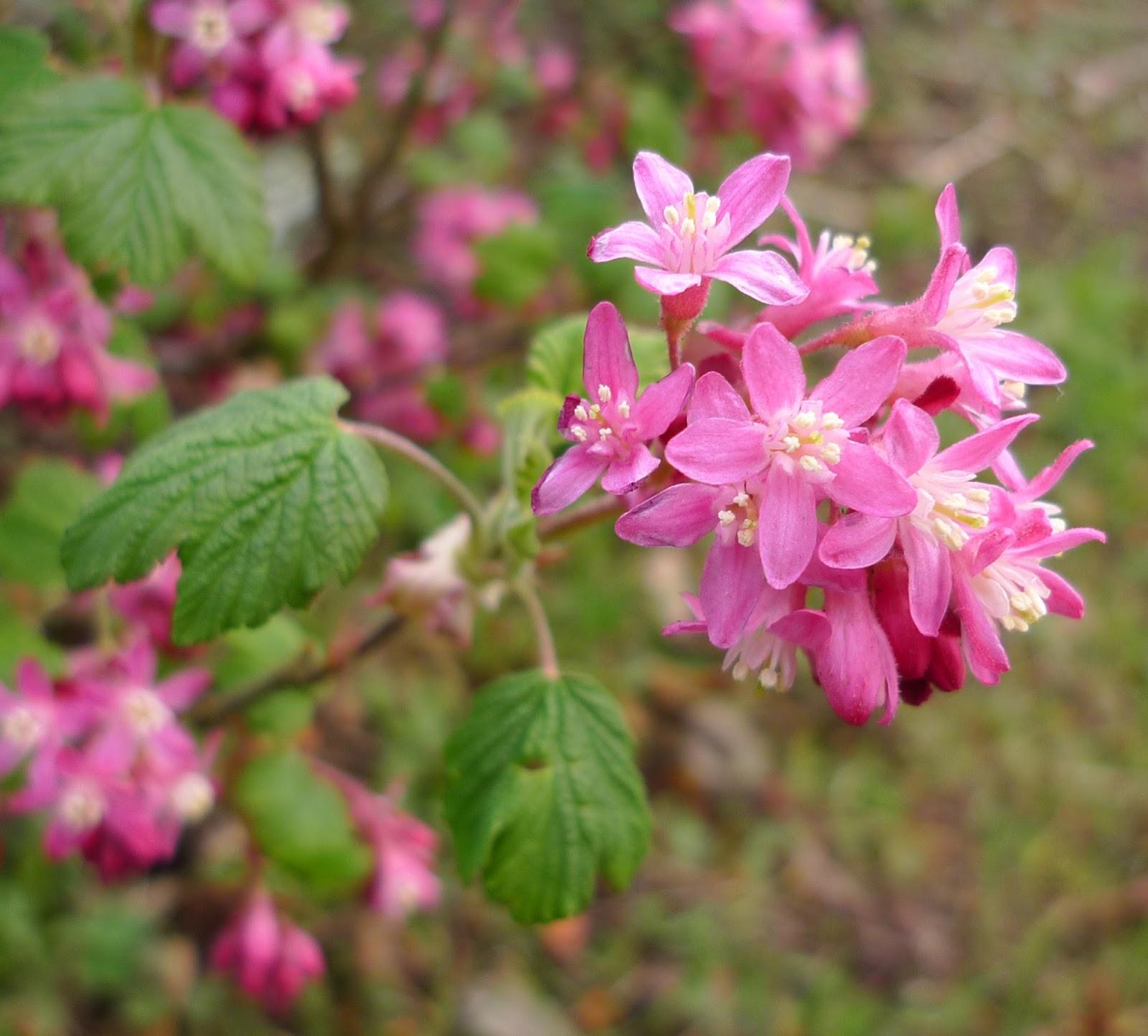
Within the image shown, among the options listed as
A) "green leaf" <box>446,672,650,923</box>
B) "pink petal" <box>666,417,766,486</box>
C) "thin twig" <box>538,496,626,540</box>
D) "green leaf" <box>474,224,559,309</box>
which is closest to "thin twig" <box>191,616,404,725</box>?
"green leaf" <box>446,672,650,923</box>

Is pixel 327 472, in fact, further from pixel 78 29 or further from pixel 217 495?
pixel 78 29

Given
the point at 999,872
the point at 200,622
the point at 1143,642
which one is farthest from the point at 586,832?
the point at 1143,642

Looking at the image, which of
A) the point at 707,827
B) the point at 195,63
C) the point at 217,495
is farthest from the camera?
the point at 707,827

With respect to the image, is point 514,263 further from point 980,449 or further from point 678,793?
point 980,449

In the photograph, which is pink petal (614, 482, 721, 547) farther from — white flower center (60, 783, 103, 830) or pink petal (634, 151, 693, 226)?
white flower center (60, 783, 103, 830)

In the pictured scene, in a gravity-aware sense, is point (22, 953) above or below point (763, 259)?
below

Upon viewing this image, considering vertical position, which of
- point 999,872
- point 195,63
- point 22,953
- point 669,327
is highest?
point 195,63

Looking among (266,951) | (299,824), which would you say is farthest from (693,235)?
(266,951)
